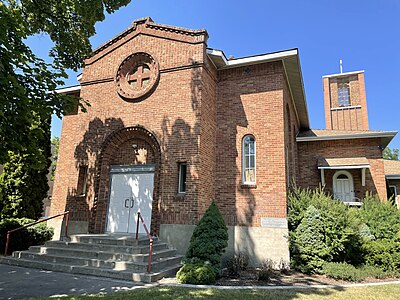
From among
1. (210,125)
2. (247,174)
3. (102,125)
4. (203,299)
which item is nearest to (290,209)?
(247,174)

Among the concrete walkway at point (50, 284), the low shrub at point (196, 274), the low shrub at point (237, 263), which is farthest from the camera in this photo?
the low shrub at point (237, 263)

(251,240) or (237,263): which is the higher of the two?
(251,240)

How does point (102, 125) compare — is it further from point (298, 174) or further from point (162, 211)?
point (298, 174)

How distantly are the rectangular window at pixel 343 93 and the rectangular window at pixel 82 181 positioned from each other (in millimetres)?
21651

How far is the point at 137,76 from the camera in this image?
12.5 meters

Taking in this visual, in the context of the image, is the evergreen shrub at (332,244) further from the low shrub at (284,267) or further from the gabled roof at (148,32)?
the gabled roof at (148,32)

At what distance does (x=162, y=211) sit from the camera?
1052 centimetres

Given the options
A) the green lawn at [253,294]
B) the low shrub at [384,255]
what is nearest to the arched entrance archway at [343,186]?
the low shrub at [384,255]

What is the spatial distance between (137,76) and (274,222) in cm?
807

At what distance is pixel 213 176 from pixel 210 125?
80.6 inches

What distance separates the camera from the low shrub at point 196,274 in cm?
748

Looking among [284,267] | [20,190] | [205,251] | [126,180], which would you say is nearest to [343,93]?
[284,267]

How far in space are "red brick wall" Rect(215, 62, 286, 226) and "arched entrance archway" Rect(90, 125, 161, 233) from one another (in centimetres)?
262

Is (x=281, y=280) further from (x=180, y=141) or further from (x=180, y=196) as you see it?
(x=180, y=141)
